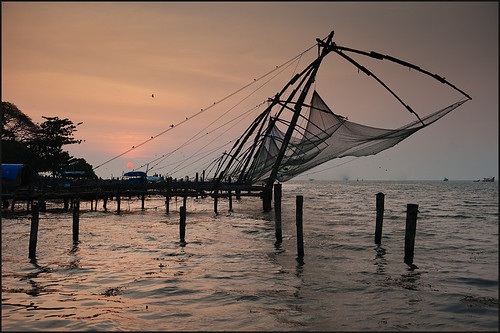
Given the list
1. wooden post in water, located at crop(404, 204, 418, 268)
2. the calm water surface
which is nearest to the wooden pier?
the calm water surface

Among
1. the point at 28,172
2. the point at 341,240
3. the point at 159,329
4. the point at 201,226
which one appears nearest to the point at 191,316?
the point at 159,329

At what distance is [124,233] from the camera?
2056 cm

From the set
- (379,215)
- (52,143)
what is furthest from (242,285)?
(52,143)

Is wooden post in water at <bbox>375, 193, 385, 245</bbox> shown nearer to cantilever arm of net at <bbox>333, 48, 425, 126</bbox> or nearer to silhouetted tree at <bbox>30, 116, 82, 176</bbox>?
cantilever arm of net at <bbox>333, 48, 425, 126</bbox>

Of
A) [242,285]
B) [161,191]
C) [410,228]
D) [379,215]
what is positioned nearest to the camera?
[242,285]

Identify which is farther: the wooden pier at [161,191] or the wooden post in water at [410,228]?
the wooden pier at [161,191]

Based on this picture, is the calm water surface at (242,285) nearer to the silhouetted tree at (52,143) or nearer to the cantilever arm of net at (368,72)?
the cantilever arm of net at (368,72)

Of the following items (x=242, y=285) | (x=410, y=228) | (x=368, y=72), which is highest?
(x=368, y=72)

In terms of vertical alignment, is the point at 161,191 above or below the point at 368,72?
below

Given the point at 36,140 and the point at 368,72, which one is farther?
the point at 36,140

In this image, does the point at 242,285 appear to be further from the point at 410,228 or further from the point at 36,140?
the point at 36,140

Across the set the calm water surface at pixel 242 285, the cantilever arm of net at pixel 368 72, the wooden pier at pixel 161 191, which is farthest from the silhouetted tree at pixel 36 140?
the cantilever arm of net at pixel 368 72

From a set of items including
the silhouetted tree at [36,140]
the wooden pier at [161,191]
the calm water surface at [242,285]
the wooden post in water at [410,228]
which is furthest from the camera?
the silhouetted tree at [36,140]

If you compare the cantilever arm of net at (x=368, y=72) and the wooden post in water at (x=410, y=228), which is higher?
the cantilever arm of net at (x=368, y=72)
